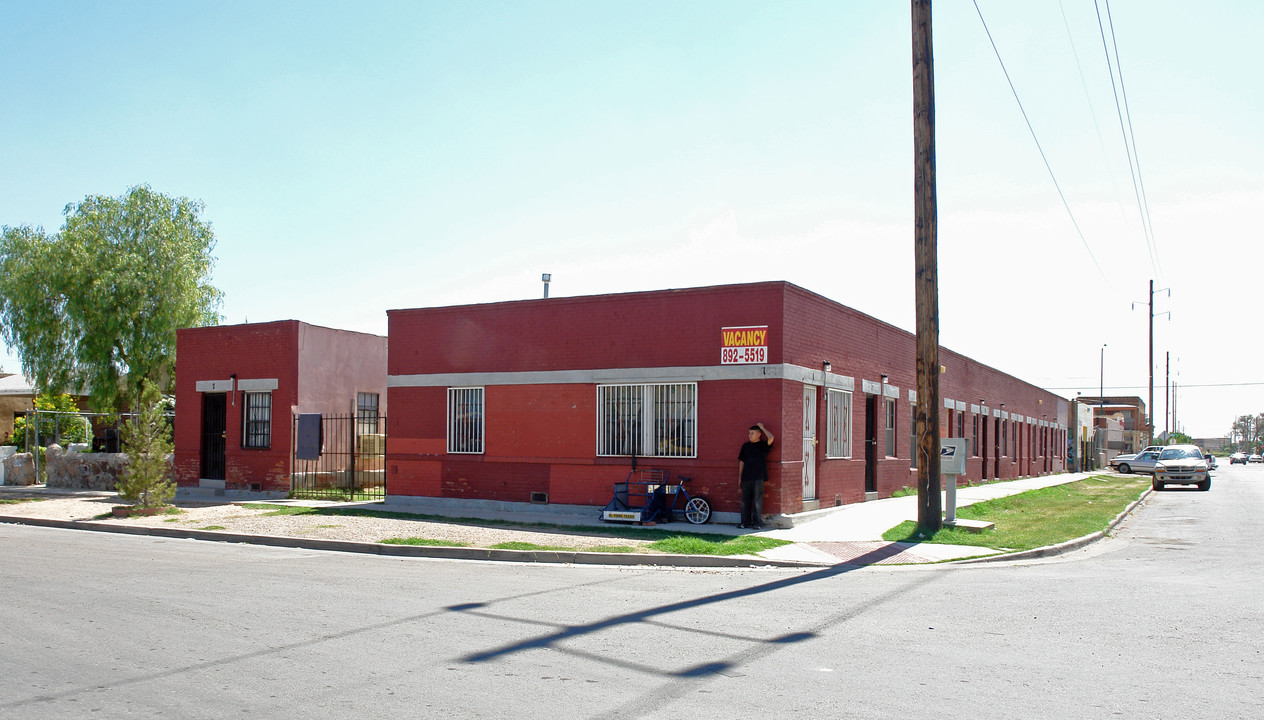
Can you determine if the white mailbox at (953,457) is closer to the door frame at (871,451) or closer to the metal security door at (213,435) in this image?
the door frame at (871,451)

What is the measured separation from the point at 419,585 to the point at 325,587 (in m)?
0.97

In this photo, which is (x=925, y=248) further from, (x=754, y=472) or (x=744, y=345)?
(x=754, y=472)

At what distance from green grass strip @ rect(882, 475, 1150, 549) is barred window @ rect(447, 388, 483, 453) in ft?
27.9

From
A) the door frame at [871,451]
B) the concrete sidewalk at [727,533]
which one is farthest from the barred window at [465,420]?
the door frame at [871,451]

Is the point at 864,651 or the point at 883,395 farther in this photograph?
the point at 883,395

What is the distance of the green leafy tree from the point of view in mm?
18328

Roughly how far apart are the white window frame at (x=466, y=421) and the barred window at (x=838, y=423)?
22.9ft

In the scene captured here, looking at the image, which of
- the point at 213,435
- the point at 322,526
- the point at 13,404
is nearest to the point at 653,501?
the point at 322,526

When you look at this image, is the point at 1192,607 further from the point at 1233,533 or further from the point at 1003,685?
the point at 1233,533

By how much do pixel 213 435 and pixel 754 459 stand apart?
14.9m

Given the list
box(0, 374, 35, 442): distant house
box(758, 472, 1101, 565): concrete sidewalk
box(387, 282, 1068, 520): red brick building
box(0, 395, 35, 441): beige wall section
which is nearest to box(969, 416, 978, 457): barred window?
box(387, 282, 1068, 520): red brick building

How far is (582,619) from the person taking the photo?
26.5 ft

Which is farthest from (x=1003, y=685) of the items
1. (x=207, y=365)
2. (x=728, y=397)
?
(x=207, y=365)

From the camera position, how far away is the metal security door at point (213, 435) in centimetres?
2334
